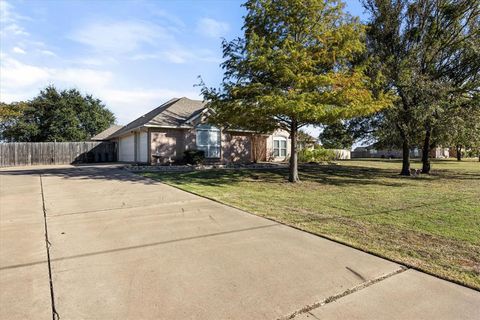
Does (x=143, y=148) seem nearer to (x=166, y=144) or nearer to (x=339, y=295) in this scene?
(x=166, y=144)

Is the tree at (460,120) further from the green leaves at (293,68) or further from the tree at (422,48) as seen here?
the green leaves at (293,68)

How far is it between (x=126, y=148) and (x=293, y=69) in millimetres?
19126

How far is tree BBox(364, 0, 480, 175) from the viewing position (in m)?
14.0

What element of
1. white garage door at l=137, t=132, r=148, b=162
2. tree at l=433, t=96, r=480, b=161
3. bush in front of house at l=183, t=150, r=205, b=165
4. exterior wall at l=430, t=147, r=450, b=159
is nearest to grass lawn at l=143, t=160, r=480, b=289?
tree at l=433, t=96, r=480, b=161

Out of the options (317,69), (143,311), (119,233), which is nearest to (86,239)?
(119,233)

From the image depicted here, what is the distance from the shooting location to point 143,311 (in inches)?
107

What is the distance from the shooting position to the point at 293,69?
10438 mm

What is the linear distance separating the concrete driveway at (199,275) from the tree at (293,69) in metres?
5.97

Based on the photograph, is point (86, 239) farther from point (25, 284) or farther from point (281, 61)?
point (281, 61)

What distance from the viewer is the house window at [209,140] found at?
787 inches

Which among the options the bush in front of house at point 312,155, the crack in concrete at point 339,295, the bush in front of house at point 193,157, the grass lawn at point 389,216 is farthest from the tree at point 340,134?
the crack in concrete at point 339,295

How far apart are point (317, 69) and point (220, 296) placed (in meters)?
10.0

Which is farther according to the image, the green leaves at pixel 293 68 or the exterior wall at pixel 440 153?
the exterior wall at pixel 440 153

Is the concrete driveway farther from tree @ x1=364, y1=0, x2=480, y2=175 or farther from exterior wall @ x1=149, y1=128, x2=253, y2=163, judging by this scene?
exterior wall @ x1=149, y1=128, x2=253, y2=163
